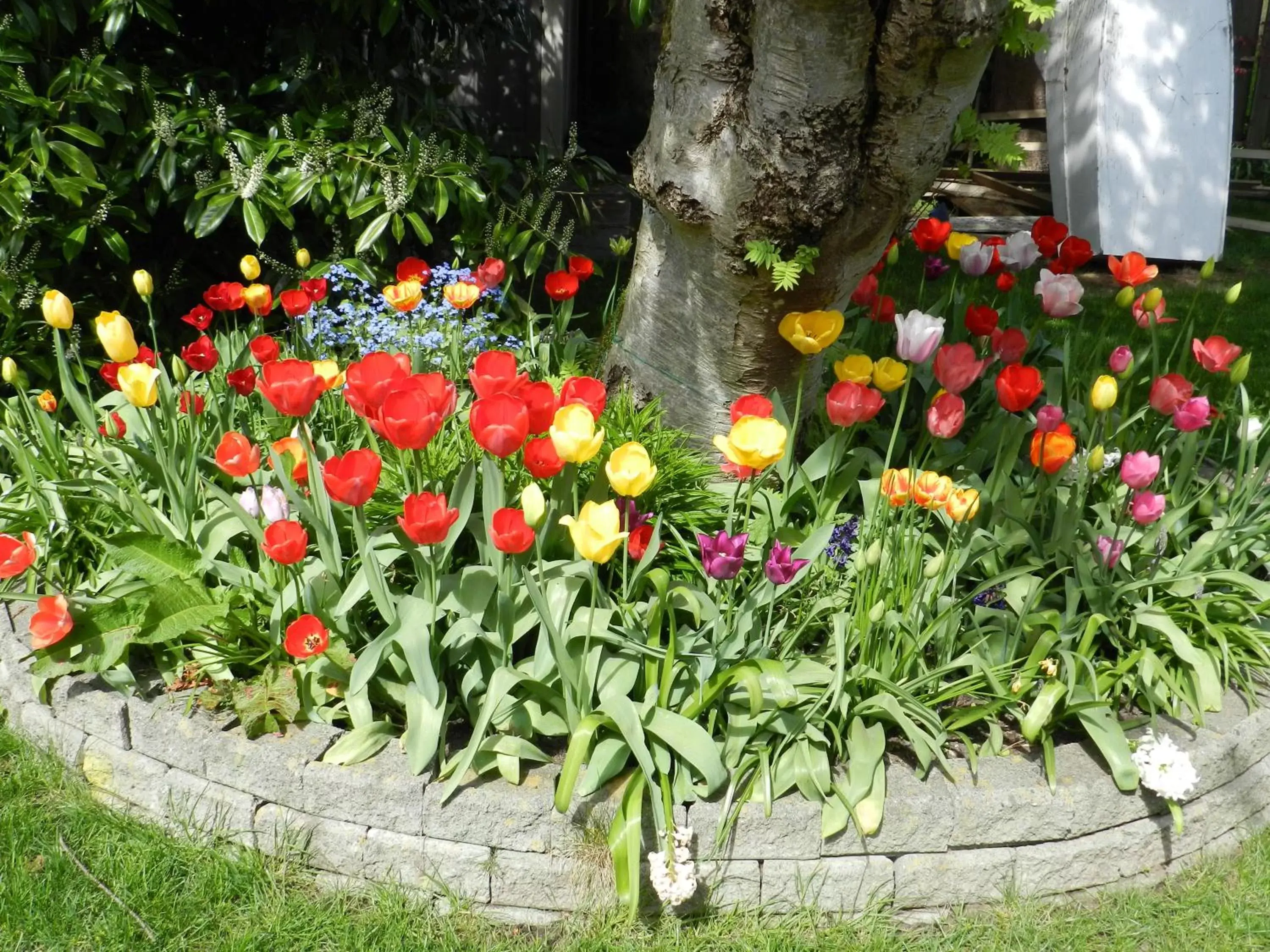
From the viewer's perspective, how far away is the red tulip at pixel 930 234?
3.16 m

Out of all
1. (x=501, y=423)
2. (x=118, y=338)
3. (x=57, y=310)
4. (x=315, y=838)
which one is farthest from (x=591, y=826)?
(x=57, y=310)

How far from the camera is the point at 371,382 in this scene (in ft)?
6.72

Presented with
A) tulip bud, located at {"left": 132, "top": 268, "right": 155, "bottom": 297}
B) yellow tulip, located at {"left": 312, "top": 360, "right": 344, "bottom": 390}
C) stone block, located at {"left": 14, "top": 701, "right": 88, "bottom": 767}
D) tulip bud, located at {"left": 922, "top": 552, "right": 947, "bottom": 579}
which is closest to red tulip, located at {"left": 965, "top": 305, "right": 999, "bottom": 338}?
tulip bud, located at {"left": 922, "top": 552, "right": 947, "bottom": 579}

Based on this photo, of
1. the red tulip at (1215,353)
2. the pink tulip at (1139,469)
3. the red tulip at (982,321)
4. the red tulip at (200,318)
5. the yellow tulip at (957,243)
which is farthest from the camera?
the yellow tulip at (957,243)

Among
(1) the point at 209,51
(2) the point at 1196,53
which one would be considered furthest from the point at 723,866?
(2) the point at 1196,53

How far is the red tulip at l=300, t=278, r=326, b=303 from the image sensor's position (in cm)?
297

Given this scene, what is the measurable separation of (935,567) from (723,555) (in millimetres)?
461

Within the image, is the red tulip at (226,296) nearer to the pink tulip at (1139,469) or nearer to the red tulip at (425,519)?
the red tulip at (425,519)

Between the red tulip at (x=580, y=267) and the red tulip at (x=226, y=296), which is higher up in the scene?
the red tulip at (x=580, y=267)

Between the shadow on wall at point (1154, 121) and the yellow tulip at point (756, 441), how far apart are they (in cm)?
506

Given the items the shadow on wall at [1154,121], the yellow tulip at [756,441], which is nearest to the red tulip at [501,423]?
the yellow tulip at [756,441]

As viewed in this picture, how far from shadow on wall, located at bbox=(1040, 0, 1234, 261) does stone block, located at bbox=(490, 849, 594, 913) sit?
5378 millimetres

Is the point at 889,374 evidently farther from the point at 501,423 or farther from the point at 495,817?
the point at 495,817

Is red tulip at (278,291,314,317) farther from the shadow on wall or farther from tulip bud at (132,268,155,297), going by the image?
the shadow on wall
